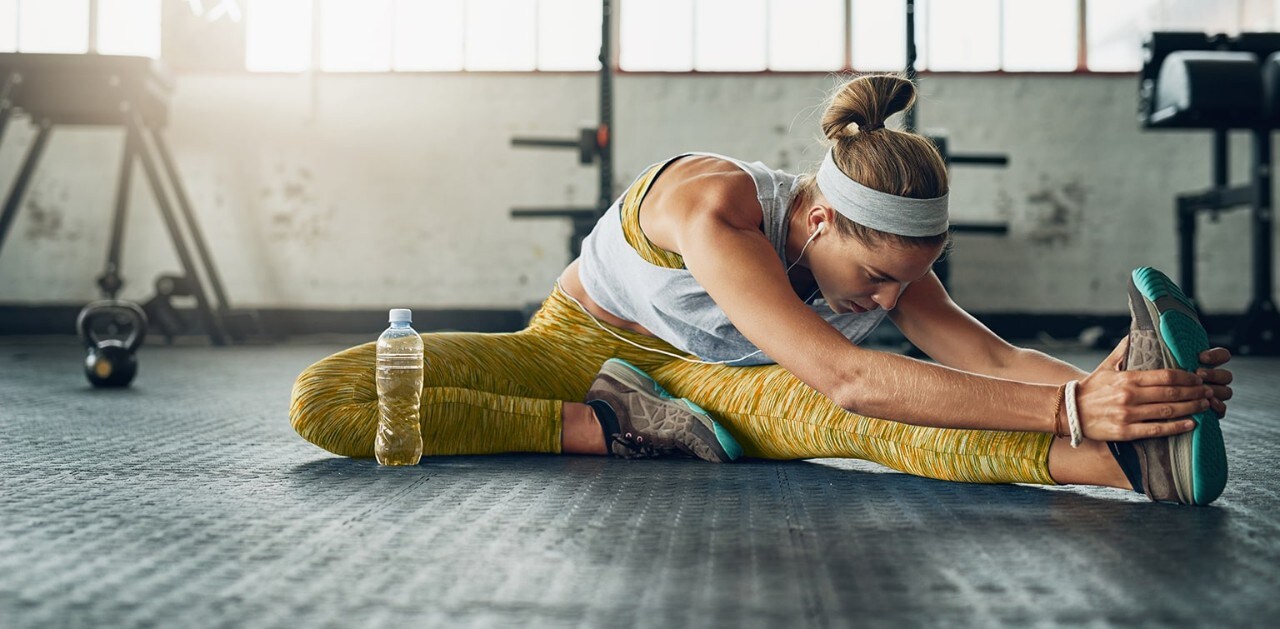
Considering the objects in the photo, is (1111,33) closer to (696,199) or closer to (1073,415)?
(696,199)

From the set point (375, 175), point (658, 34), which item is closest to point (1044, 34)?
point (658, 34)

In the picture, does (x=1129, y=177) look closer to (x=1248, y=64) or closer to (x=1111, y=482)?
(x=1248, y=64)

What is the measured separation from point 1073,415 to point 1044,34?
5.04 meters

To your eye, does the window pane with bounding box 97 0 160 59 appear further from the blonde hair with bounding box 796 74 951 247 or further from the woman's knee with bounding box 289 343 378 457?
the blonde hair with bounding box 796 74 951 247

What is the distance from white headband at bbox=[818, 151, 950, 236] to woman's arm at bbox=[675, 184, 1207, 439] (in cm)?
12

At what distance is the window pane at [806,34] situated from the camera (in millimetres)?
5777

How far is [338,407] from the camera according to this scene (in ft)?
5.46

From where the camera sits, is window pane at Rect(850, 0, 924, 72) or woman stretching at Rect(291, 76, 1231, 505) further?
window pane at Rect(850, 0, 924, 72)

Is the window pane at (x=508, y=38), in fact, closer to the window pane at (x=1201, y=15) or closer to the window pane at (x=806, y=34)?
the window pane at (x=806, y=34)

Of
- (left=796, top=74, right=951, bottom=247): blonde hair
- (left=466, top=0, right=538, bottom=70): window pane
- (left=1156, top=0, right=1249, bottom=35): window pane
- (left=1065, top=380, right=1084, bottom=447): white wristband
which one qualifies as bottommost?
(left=1065, top=380, right=1084, bottom=447): white wristband

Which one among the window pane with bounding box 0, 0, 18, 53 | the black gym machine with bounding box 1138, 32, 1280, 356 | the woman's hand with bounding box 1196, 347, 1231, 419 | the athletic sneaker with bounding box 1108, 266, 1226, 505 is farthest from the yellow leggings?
the window pane with bounding box 0, 0, 18, 53

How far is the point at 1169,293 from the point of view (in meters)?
1.24

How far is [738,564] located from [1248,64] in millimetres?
4137

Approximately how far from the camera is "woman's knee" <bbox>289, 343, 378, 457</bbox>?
1656mm
